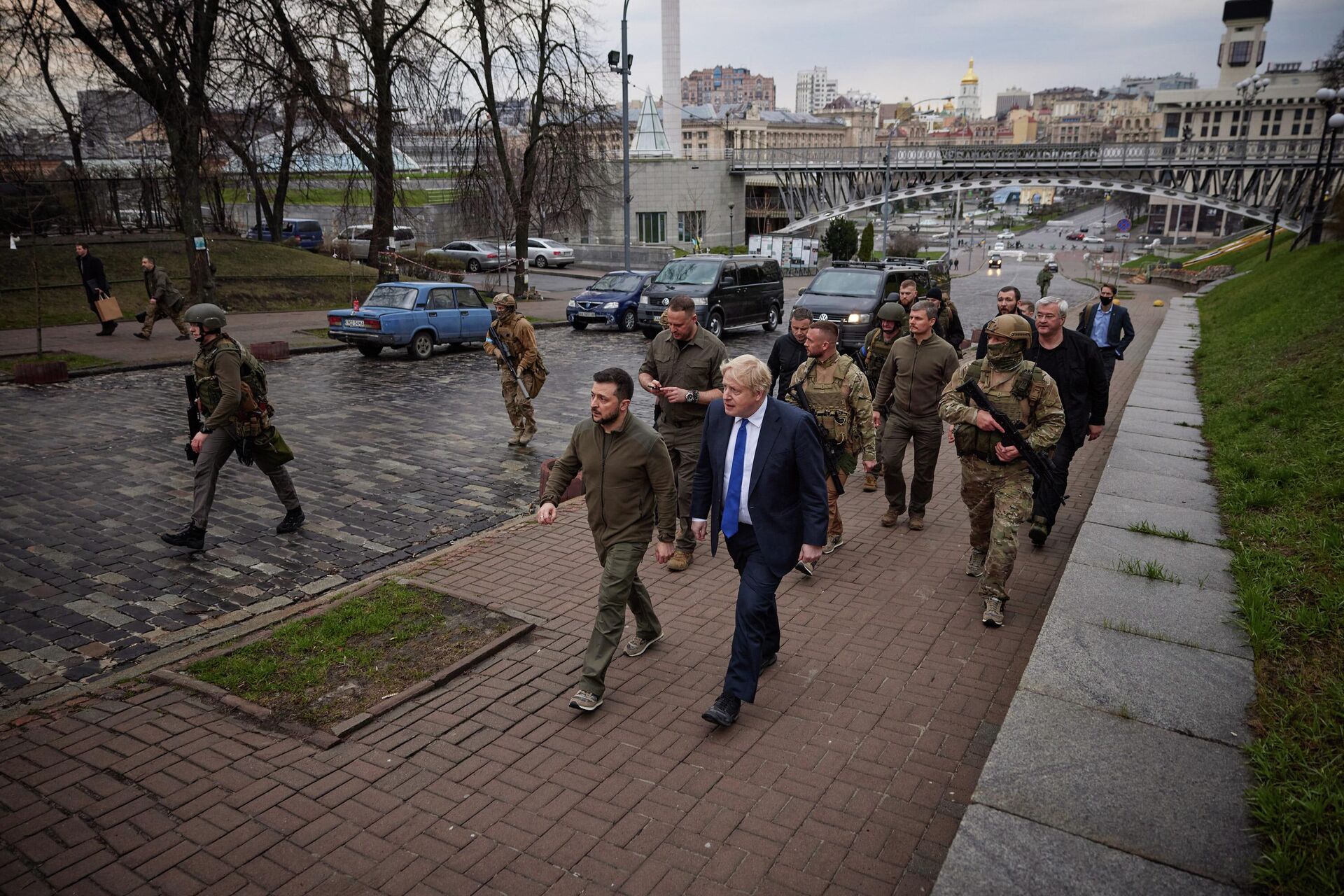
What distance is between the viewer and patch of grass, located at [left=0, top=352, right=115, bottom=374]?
15.9m

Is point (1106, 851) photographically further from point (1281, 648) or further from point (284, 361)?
point (284, 361)

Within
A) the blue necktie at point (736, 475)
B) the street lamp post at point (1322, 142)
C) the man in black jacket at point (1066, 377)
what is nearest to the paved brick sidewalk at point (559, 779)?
the blue necktie at point (736, 475)

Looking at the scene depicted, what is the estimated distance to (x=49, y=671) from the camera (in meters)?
5.49

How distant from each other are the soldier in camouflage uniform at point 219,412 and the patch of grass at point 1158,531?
709 cm

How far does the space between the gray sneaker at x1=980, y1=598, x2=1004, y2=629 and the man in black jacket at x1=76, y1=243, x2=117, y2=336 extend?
19.7 meters

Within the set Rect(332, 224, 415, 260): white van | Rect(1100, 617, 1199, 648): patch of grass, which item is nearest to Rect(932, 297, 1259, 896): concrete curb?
Rect(1100, 617, 1199, 648): patch of grass

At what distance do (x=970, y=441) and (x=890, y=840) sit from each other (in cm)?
315

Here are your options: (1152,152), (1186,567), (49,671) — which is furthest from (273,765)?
(1152,152)

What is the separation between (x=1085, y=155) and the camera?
5709cm

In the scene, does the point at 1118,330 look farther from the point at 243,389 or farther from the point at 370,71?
the point at 370,71

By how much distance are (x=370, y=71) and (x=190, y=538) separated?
2254cm

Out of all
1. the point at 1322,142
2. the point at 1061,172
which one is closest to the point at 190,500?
the point at 1322,142

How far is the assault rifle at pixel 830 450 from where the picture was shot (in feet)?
22.7

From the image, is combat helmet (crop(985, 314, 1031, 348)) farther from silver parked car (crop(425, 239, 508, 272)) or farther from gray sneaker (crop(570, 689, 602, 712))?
silver parked car (crop(425, 239, 508, 272))
